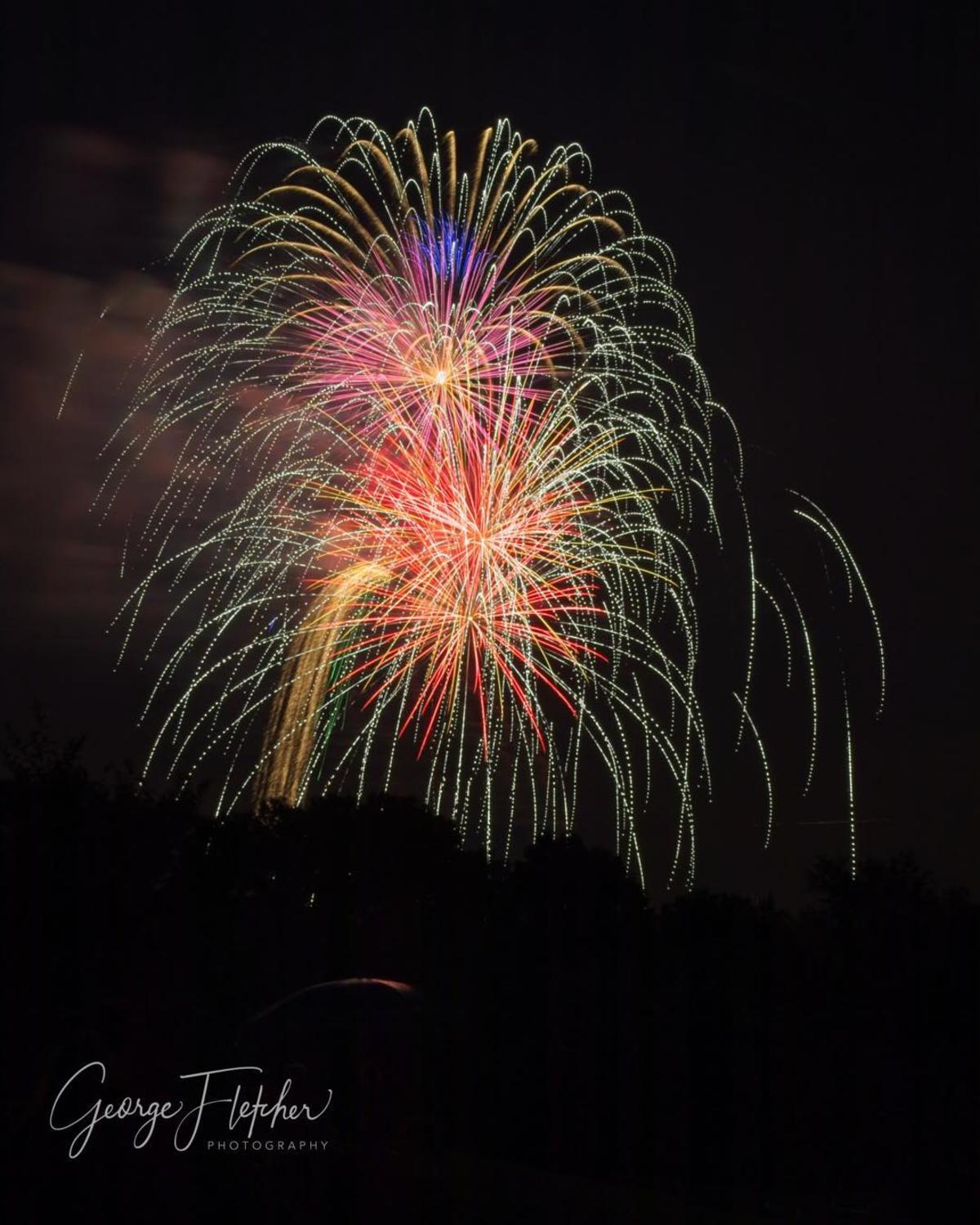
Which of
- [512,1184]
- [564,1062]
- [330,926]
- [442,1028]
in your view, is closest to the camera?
[512,1184]

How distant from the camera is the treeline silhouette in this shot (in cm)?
1156

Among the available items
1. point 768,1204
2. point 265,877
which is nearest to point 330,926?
point 265,877

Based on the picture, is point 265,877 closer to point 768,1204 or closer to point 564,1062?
point 564,1062

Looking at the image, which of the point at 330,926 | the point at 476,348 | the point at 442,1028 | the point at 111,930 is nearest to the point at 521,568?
the point at 476,348

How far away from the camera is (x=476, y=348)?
51.1 ft

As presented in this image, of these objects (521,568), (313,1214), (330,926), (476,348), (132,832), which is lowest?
(313,1214)

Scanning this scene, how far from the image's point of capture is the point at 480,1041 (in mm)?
17547

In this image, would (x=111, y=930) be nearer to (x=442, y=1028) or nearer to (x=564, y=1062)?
(x=442, y=1028)

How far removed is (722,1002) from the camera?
1573 centimetres

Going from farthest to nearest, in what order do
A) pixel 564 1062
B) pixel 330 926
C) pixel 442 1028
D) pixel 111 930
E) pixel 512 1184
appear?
pixel 330 926 → pixel 564 1062 → pixel 442 1028 → pixel 512 1184 → pixel 111 930

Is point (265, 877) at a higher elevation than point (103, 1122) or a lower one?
higher

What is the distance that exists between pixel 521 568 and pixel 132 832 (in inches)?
208

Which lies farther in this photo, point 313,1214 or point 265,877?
point 265,877

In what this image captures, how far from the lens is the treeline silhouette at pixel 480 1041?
11562mm
